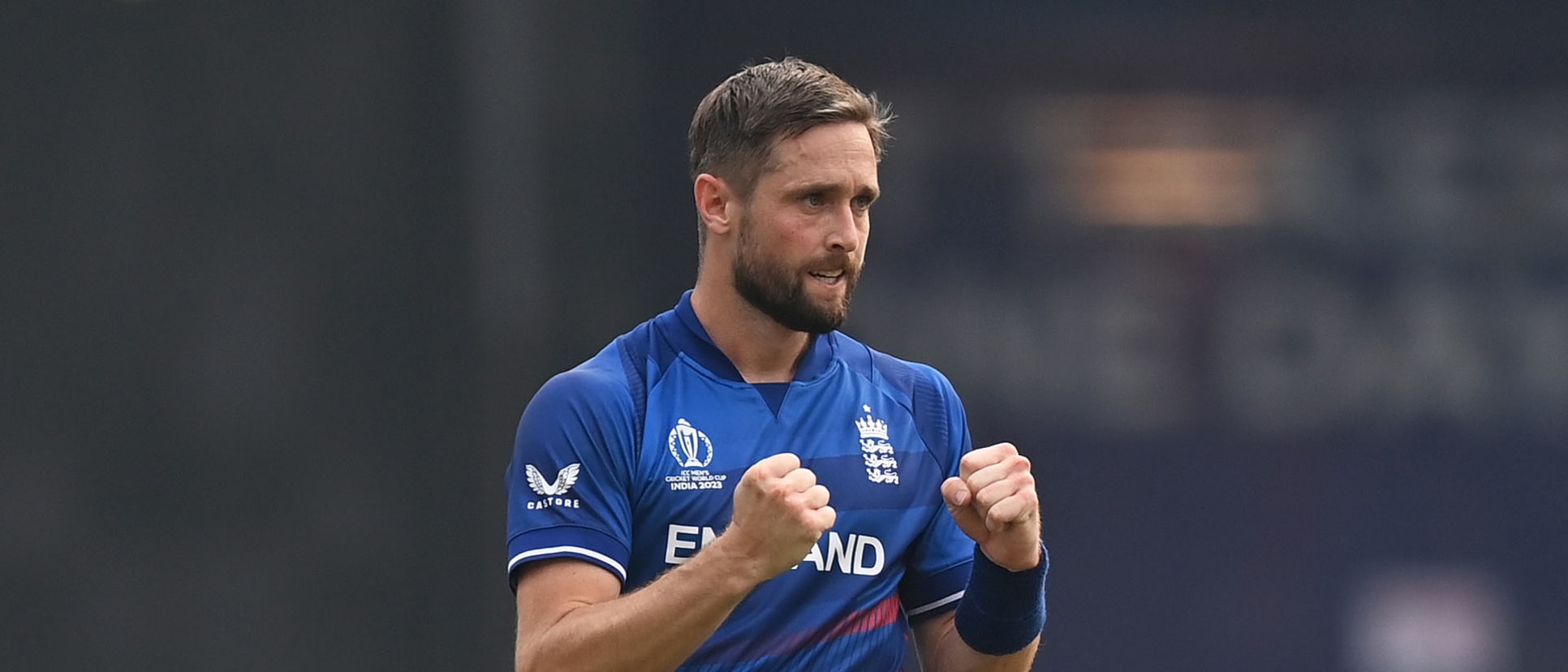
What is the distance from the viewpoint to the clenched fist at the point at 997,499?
2395 millimetres

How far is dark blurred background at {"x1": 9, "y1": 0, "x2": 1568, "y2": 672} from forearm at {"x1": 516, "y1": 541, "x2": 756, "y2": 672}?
2265 millimetres

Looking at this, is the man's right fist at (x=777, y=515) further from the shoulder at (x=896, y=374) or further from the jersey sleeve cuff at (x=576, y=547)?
Answer: the shoulder at (x=896, y=374)

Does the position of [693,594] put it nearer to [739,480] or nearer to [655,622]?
[655,622]

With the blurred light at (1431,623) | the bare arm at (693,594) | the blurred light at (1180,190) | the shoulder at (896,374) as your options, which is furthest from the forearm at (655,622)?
the blurred light at (1431,623)

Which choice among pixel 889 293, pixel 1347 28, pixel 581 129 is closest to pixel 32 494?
pixel 581 129

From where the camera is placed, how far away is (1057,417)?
202 inches

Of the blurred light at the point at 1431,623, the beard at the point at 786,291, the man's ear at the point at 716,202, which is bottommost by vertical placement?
the blurred light at the point at 1431,623

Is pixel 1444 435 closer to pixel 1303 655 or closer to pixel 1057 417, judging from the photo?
pixel 1303 655

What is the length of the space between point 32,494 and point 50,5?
3.53ft

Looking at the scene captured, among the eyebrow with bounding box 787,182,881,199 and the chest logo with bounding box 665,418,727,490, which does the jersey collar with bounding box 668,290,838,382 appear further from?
the eyebrow with bounding box 787,182,881,199

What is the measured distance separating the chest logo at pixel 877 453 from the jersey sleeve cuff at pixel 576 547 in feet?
1.23

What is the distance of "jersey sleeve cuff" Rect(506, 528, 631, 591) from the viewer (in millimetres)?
2412

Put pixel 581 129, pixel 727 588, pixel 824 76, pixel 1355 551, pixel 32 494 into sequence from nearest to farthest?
pixel 727 588 → pixel 824 76 → pixel 32 494 → pixel 581 129 → pixel 1355 551

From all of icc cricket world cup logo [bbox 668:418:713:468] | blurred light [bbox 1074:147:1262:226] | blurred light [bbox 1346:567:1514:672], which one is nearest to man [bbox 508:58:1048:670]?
icc cricket world cup logo [bbox 668:418:713:468]
